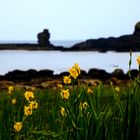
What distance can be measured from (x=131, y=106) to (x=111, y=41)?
119 m

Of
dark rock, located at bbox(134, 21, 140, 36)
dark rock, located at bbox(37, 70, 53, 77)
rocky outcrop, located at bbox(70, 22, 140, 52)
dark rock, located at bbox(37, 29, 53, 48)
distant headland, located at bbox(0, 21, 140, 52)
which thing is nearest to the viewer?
dark rock, located at bbox(37, 70, 53, 77)

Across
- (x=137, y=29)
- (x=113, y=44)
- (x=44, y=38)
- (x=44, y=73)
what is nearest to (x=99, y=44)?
(x=113, y=44)

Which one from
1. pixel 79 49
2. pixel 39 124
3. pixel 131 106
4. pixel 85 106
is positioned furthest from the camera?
pixel 79 49

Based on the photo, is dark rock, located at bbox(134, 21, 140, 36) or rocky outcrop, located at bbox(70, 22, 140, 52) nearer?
dark rock, located at bbox(134, 21, 140, 36)

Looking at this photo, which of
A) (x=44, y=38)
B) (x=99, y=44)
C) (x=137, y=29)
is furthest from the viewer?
(x=99, y=44)

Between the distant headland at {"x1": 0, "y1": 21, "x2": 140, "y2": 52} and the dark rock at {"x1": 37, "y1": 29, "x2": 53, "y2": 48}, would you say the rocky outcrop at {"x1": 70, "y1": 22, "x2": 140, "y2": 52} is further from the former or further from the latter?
the dark rock at {"x1": 37, "y1": 29, "x2": 53, "y2": 48}

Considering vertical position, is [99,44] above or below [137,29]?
below

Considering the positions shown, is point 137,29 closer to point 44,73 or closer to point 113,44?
point 113,44

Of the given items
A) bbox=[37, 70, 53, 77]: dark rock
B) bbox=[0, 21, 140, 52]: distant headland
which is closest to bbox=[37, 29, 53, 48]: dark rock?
bbox=[0, 21, 140, 52]: distant headland

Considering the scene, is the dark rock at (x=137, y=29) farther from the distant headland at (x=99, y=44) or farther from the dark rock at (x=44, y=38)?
the dark rock at (x=44, y=38)

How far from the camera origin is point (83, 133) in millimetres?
5020

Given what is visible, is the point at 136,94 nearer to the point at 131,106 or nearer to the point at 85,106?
the point at 131,106

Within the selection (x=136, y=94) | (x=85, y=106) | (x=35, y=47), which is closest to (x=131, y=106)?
(x=136, y=94)

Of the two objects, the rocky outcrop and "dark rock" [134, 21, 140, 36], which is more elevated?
"dark rock" [134, 21, 140, 36]
